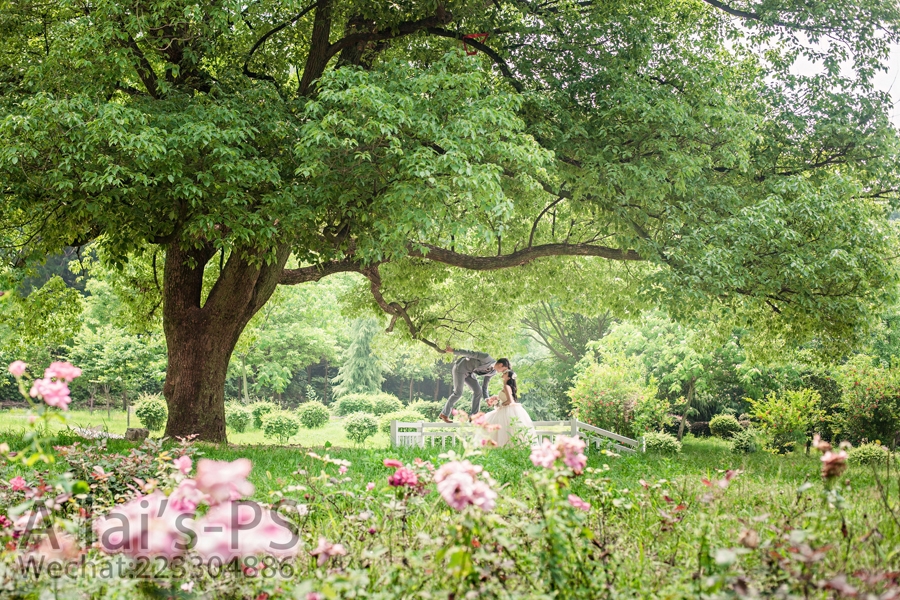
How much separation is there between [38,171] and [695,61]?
9.93 m

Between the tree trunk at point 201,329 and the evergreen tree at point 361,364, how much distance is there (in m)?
29.4

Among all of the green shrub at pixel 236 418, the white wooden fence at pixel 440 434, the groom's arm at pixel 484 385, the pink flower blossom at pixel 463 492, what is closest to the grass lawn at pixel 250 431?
the green shrub at pixel 236 418

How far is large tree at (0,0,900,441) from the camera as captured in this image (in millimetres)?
8625

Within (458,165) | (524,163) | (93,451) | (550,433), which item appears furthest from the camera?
(550,433)

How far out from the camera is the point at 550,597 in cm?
309

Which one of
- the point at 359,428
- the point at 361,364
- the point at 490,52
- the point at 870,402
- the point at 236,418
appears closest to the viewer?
the point at 490,52

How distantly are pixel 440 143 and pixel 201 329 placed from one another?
19.7 ft

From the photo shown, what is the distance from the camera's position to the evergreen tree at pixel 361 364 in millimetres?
41906

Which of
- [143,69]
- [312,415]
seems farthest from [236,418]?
[143,69]

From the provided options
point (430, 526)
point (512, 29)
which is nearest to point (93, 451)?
point (430, 526)

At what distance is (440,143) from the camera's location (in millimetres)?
8586

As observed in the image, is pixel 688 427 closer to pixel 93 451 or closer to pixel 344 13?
pixel 344 13

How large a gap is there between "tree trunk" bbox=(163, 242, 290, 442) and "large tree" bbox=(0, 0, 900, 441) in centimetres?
4

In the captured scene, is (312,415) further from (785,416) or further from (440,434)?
(785,416)
